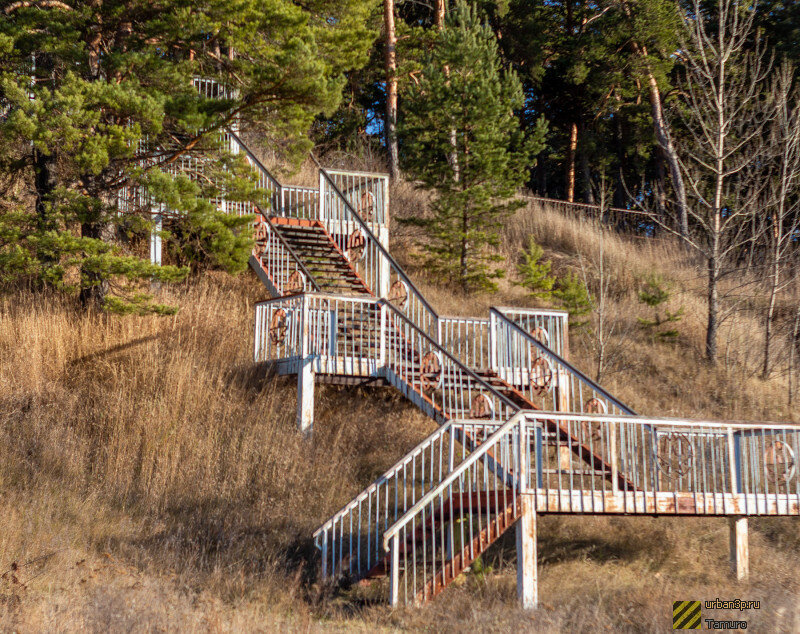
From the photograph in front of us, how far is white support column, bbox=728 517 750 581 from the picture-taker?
11586mm

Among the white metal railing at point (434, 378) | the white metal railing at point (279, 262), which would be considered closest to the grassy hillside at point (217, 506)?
the white metal railing at point (279, 262)

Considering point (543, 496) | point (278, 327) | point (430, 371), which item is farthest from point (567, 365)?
point (278, 327)

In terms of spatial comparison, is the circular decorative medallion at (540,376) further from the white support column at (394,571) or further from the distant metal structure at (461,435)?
the white support column at (394,571)

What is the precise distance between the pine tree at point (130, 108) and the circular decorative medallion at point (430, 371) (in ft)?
13.1

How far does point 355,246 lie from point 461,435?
8937 mm

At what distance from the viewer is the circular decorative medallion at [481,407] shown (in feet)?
41.2

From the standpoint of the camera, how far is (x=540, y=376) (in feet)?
48.9

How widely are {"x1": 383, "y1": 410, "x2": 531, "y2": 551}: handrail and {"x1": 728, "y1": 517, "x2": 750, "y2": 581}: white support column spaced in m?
3.52

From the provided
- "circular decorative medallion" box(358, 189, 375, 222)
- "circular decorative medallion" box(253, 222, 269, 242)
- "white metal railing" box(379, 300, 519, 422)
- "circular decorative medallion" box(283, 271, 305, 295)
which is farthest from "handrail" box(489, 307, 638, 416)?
"circular decorative medallion" box(358, 189, 375, 222)

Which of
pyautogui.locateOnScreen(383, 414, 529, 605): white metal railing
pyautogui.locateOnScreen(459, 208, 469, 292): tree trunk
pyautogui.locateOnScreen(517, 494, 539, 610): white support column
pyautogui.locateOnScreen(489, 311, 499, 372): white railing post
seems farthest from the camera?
pyautogui.locateOnScreen(459, 208, 469, 292): tree trunk

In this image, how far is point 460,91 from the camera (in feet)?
77.0

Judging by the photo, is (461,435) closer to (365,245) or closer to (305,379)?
(305,379)

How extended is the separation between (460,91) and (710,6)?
43.5ft

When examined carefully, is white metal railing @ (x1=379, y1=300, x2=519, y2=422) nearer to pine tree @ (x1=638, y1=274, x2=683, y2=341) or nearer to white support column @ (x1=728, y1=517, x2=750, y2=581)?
white support column @ (x1=728, y1=517, x2=750, y2=581)
